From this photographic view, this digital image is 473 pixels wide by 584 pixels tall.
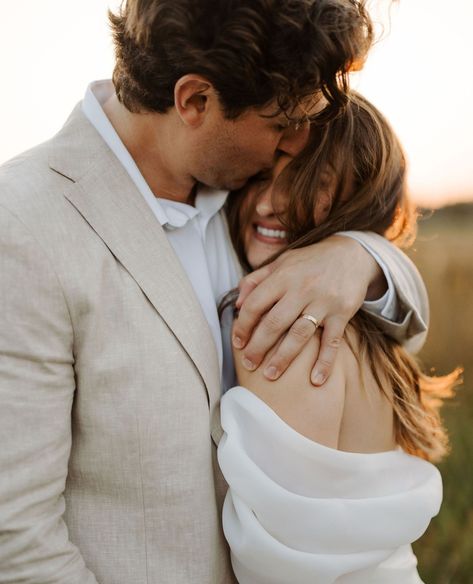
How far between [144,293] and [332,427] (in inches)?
24.0

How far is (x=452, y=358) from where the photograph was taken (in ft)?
14.2

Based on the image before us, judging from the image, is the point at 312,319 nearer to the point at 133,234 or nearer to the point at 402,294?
the point at 402,294

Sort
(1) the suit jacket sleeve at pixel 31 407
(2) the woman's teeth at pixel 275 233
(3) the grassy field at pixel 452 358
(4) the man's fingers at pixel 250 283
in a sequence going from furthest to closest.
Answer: (3) the grassy field at pixel 452 358
(2) the woman's teeth at pixel 275 233
(4) the man's fingers at pixel 250 283
(1) the suit jacket sleeve at pixel 31 407

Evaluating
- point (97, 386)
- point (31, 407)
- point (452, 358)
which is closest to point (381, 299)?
point (97, 386)

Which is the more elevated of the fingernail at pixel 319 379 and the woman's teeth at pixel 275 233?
the woman's teeth at pixel 275 233

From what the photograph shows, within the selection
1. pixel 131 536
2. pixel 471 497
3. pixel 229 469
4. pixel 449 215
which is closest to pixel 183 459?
pixel 229 469

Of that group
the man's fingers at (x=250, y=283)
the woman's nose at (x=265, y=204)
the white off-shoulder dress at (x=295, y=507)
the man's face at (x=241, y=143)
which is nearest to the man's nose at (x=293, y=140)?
the man's face at (x=241, y=143)

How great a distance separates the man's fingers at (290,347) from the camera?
70.4 inches

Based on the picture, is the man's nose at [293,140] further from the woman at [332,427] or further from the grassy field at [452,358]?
the grassy field at [452,358]

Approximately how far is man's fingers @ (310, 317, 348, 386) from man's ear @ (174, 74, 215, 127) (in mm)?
681

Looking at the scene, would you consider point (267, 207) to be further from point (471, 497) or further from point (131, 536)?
point (471, 497)

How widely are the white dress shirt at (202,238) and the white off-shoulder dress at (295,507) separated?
0.89 feet

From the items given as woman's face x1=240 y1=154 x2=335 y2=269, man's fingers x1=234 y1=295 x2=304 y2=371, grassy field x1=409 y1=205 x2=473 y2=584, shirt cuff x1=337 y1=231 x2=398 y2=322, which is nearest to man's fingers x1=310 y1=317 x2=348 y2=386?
man's fingers x1=234 y1=295 x2=304 y2=371

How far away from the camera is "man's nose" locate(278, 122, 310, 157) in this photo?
204 centimetres
